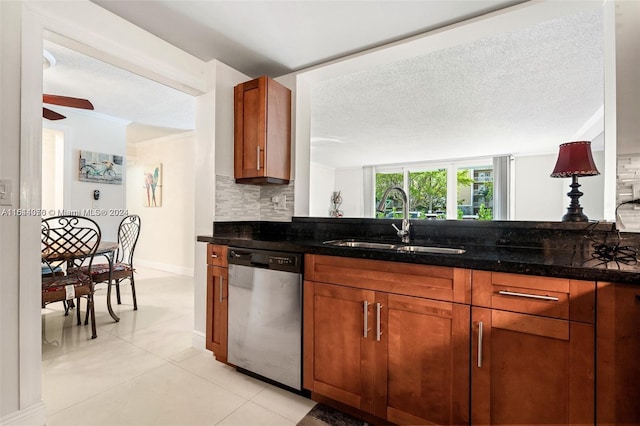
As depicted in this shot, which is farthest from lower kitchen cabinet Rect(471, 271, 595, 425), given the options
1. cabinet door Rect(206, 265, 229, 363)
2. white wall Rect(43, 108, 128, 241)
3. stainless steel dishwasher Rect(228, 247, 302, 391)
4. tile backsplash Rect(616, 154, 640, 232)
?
white wall Rect(43, 108, 128, 241)

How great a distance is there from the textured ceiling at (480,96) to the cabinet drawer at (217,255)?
2046 millimetres

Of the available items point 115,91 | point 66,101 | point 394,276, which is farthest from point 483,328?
point 115,91

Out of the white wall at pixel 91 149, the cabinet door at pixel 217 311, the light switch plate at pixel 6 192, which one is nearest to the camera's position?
the light switch plate at pixel 6 192

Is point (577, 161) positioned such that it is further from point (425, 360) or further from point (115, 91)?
point (115, 91)

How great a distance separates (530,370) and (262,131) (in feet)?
6.93

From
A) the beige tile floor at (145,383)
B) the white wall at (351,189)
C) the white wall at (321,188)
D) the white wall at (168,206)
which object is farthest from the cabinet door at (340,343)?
the white wall at (351,189)

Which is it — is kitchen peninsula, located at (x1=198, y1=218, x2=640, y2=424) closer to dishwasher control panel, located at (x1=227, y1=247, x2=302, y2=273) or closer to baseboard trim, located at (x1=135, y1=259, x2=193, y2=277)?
dishwasher control panel, located at (x1=227, y1=247, x2=302, y2=273)

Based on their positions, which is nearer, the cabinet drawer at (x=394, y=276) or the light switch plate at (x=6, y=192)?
the cabinet drawer at (x=394, y=276)

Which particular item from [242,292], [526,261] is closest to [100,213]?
[242,292]

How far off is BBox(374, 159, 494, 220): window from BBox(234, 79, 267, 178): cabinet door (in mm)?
4776

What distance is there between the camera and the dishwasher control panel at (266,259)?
5.78ft

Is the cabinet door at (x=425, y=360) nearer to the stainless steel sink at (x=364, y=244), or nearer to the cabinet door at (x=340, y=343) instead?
the cabinet door at (x=340, y=343)

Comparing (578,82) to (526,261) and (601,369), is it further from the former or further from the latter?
(601,369)

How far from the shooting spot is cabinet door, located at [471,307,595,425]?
1.12 metres
